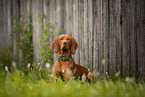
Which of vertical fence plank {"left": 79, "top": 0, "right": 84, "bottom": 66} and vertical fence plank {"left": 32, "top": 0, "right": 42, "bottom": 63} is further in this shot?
vertical fence plank {"left": 32, "top": 0, "right": 42, "bottom": 63}

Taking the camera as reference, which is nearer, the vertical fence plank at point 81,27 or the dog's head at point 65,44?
the dog's head at point 65,44

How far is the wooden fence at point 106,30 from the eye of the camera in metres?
3.01

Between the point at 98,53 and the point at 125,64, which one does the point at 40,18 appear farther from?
the point at 125,64

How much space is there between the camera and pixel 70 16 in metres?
4.09

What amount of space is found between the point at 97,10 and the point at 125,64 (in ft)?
4.89

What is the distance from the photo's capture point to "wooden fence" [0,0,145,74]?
301 cm

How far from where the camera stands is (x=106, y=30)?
132 inches

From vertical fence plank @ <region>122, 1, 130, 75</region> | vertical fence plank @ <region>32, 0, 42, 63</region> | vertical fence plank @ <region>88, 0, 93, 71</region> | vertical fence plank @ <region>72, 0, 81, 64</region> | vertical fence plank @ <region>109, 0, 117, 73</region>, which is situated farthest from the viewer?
vertical fence plank @ <region>32, 0, 42, 63</region>

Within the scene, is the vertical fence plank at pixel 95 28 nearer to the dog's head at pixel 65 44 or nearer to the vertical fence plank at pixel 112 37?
the vertical fence plank at pixel 112 37

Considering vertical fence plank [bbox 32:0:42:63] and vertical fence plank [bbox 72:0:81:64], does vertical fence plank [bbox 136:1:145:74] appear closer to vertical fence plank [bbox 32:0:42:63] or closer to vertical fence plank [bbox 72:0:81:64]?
vertical fence plank [bbox 72:0:81:64]

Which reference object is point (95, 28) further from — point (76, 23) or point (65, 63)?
point (65, 63)

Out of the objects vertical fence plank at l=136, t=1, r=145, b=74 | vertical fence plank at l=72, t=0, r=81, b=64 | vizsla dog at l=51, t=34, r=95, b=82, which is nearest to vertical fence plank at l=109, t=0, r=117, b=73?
vertical fence plank at l=136, t=1, r=145, b=74

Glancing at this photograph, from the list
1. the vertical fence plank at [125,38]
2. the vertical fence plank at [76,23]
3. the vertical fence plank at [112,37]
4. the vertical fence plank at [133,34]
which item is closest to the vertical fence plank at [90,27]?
the vertical fence plank at [76,23]

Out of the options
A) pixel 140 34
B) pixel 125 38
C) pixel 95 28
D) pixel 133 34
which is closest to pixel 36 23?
pixel 95 28
